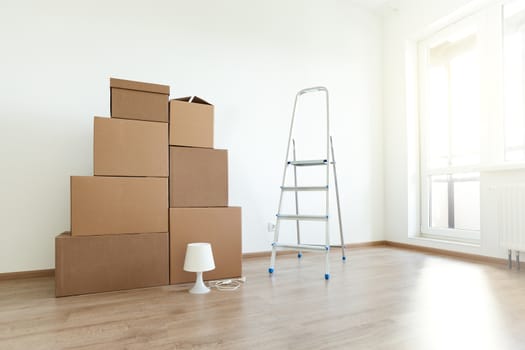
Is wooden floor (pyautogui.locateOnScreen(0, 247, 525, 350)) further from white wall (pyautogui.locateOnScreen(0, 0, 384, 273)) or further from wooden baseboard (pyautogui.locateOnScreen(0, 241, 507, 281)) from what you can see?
white wall (pyautogui.locateOnScreen(0, 0, 384, 273))

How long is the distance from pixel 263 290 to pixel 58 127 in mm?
1856

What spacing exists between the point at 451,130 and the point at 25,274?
12.7 feet

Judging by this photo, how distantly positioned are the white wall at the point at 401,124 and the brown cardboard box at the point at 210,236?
2141 mm

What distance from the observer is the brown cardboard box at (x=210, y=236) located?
86.7 inches

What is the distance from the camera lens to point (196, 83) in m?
2.99

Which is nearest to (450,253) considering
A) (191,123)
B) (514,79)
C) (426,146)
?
(426,146)

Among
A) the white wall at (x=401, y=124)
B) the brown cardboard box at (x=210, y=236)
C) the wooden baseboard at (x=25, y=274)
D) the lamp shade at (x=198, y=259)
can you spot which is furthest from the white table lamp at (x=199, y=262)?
the white wall at (x=401, y=124)

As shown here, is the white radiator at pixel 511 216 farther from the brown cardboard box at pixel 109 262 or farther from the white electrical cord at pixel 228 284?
the brown cardboard box at pixel 109 262

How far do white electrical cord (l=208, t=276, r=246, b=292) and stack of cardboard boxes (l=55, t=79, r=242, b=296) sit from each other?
2.6 inches

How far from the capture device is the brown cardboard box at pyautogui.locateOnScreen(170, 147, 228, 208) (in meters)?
2.24

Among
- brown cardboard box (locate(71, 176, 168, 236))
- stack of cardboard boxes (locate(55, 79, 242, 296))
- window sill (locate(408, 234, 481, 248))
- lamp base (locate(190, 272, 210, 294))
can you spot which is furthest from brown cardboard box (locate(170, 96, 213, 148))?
window sill (locate(408, 234, 481, 248))

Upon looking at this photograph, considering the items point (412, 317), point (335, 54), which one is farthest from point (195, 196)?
Answer: point (335, 54)

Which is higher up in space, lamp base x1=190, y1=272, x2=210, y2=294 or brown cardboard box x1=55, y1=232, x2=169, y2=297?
brown cardboard box x1=55, y1=232, x2=169, y2=297

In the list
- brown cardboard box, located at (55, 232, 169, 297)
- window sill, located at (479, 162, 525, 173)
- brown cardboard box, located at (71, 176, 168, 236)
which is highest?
window sill, located at (479, 162, 525, 173)
